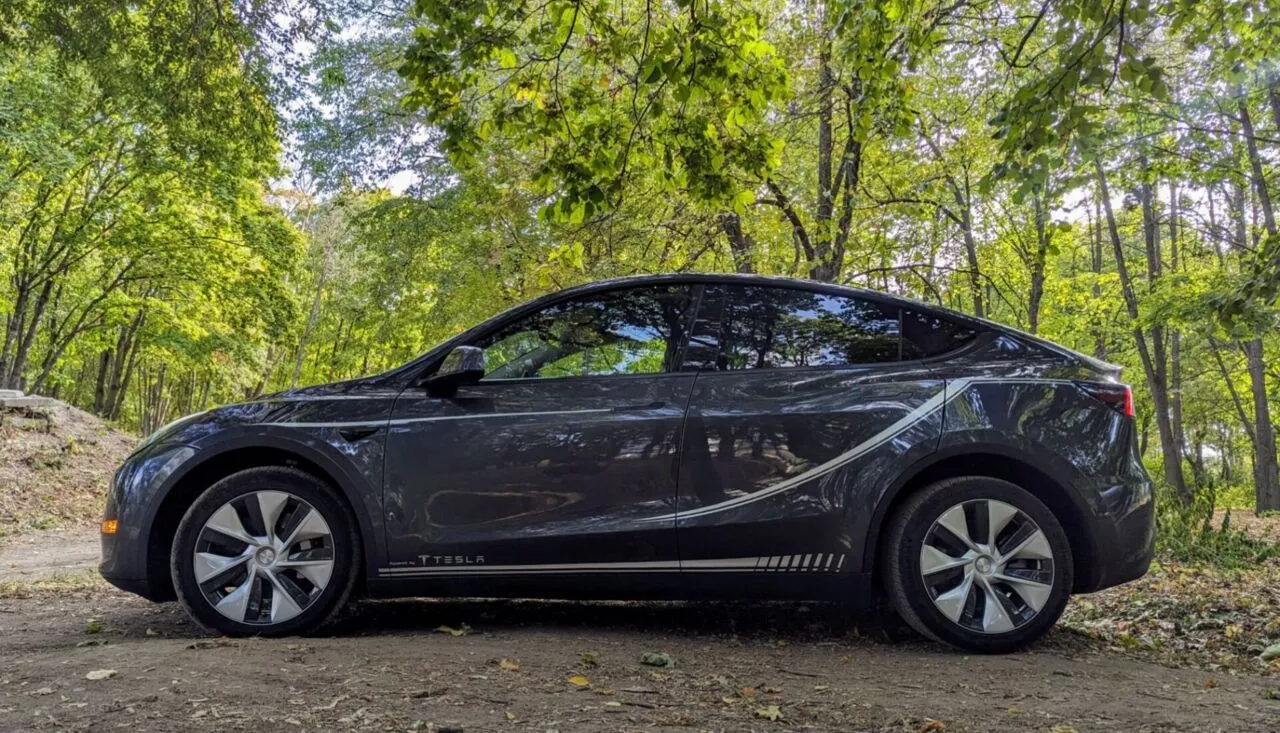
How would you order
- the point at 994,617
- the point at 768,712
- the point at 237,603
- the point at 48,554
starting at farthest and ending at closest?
the point at 48,554 → the point at 237,603 → the point at 994,617 → the point at 768,712

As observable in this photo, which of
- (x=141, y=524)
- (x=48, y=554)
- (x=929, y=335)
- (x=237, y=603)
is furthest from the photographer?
(x=48, y=554)

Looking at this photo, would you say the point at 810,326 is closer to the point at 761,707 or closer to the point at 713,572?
the point at 713,572

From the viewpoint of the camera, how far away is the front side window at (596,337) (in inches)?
147

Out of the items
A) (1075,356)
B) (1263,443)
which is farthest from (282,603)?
(1263,443)

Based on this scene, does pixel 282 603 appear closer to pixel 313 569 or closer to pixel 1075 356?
pixel 313 569

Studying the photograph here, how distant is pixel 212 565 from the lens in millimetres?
3545

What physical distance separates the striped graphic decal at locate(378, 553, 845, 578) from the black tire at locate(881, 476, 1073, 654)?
262mm

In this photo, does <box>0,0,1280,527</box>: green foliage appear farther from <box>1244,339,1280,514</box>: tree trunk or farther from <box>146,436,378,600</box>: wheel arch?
<box>146,436,378,600</box>: wheel arch

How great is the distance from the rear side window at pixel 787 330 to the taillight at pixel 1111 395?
2.72 feet

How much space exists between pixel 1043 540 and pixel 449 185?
42.0 feet

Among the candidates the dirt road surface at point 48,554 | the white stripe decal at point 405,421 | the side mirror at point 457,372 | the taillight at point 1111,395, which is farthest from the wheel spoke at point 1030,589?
the dirt road surface at point 48,554

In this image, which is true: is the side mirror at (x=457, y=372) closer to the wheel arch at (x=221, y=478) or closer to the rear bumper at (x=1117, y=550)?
the wheel arch at (x=221, y=478)

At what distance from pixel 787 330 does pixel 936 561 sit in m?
1.18

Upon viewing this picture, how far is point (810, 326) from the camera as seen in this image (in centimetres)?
378
